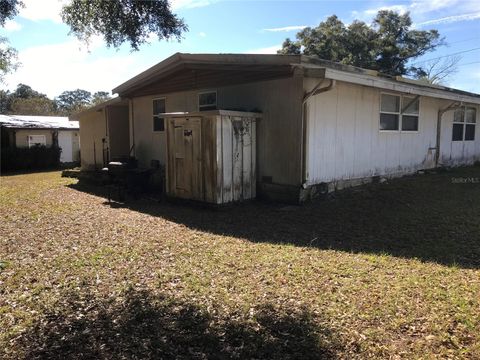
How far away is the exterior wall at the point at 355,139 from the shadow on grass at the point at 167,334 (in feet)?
17.5

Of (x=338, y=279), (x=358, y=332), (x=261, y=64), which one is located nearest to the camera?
(x=358, y=332)

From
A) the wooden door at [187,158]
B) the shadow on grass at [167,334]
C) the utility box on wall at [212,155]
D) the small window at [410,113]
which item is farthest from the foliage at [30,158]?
the shadow on grass at [167,334]

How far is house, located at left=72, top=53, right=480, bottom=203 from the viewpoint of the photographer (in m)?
Answer: 8.18

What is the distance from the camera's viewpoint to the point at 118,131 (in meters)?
13.9

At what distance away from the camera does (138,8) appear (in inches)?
254

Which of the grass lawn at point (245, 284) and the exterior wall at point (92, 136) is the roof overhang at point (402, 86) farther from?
the exterior wall at point (92, 136)

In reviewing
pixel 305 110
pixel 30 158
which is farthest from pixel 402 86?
pixel 30 158

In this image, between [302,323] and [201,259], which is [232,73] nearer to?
[201,259]

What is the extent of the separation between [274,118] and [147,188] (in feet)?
14.5

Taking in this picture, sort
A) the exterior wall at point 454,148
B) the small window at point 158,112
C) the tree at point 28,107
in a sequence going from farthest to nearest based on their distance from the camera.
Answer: the tree at point 28,107
the exterior wall at point 454,148
the small window at point 158,112

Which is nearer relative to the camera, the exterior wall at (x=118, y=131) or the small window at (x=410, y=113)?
the small window at (x=410, y=113)

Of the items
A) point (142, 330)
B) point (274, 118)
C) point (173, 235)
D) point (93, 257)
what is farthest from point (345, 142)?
point (142, 330)

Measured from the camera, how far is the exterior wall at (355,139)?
859cm

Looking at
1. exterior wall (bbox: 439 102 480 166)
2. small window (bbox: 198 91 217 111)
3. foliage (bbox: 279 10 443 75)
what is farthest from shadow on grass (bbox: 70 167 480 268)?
foliage (bbox: 279 10 443 75)
